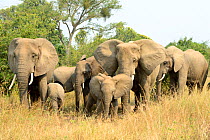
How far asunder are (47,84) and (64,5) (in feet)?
71.2

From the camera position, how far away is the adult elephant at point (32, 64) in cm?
753

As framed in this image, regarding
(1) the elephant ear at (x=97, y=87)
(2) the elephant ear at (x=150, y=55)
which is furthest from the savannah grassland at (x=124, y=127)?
(2) the elephant ear at (x=150, y=55)

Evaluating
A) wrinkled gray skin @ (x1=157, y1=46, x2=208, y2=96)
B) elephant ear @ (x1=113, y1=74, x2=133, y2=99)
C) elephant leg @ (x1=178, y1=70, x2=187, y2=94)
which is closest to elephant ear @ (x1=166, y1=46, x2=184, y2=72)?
wrinkled gray skin @ (x1=157, y1=46, x2=208, y2=96)

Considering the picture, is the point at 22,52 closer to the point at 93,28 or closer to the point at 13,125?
the point at 13,125

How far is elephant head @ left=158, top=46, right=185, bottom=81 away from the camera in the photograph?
10.9 metres

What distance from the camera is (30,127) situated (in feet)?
19.6

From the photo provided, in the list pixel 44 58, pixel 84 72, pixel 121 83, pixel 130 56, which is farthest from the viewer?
pixel 84 72

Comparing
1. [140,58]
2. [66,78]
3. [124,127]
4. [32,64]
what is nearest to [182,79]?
[140,58]

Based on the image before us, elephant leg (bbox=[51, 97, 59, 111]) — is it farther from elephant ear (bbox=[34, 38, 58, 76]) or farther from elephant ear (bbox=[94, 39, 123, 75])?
elephant ear (bbox=[94, 39, 123, 75])

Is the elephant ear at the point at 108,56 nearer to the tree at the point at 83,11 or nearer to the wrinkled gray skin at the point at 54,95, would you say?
the wrinkled gray skin at the point at 54,95

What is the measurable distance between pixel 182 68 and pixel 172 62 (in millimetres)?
548

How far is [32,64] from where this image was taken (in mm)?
7781

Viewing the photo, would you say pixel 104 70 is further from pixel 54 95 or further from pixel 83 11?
pixel 83 11

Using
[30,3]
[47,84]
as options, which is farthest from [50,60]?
[30,3]
